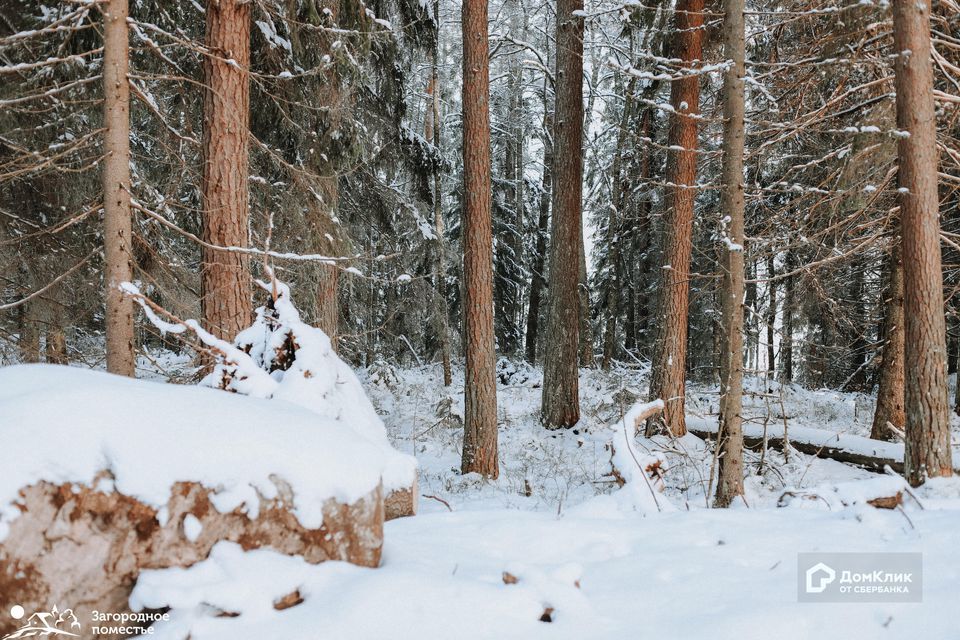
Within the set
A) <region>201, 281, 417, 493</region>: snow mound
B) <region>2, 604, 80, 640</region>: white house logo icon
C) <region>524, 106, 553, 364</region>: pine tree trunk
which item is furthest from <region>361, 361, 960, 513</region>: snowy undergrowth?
<region>524, 106, 553, 364</region>: pine tree trunk

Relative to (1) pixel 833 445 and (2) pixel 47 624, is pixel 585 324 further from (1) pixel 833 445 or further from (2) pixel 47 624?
(2) pixel 47 624

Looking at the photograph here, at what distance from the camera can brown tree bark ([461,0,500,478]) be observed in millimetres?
7141

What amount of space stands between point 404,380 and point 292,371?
1112 cm

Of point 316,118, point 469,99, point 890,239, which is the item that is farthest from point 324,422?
point 890,239

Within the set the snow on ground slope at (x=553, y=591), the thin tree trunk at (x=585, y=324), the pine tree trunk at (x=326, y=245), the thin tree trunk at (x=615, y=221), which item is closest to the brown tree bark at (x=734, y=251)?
the snow on ground slope at (x=553, y=591)

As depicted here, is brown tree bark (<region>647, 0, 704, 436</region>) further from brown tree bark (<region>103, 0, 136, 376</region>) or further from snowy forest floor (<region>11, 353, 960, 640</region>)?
brown tree bark (<region>103, 0, 136, 376</region>)

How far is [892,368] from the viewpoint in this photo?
907cm

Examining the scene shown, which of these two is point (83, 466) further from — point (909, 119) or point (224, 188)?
point (909, 119)

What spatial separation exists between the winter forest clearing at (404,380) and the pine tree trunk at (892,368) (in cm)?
5

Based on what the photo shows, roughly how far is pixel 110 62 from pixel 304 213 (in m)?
3.55

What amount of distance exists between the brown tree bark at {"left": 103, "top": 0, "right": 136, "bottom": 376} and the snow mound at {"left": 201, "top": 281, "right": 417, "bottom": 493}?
151cm

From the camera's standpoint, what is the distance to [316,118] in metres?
8.29

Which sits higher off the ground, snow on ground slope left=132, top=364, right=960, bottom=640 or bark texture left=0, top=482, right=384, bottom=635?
bark texture left=0, top=482, right=384, bottom=635

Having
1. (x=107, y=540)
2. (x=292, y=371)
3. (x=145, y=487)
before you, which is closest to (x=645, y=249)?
(x=292, y=371)
